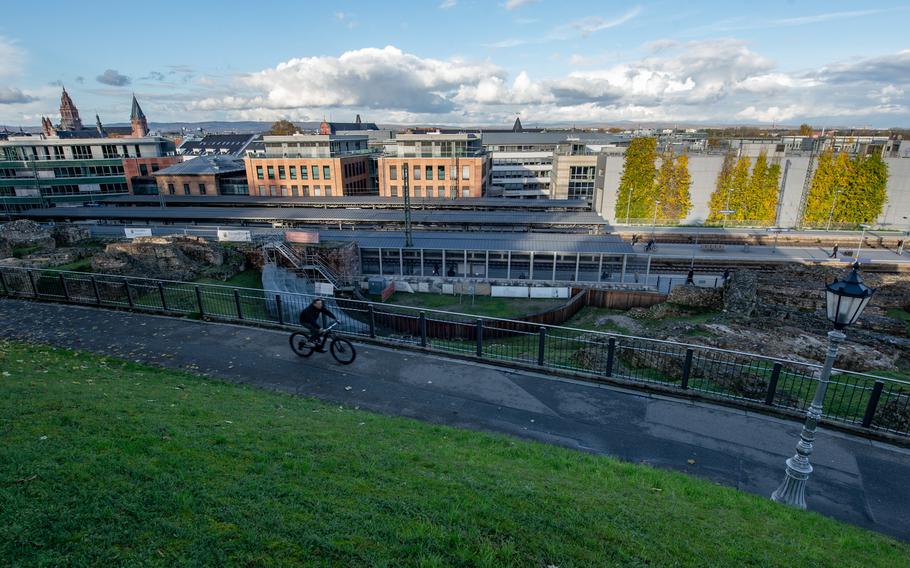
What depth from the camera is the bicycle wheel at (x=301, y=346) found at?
12.8 metres

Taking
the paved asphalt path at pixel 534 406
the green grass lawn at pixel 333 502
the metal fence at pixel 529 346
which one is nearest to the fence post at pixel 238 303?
the metal fence at pixel 529 346

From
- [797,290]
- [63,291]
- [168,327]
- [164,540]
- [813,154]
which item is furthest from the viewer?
[813,154]

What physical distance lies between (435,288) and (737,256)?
90.3ft

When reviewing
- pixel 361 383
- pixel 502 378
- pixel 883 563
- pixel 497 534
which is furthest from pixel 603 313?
pixel 497 534

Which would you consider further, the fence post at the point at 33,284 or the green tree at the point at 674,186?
the green tree at the point at 674,186

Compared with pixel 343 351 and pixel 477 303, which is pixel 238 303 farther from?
pixel 477 303

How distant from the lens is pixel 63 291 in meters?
16.6

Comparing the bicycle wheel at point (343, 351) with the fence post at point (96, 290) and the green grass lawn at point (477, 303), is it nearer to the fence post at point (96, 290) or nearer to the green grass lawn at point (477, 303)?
the fence post at point (96, 290)

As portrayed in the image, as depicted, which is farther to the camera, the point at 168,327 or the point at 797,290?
the point at 797,290

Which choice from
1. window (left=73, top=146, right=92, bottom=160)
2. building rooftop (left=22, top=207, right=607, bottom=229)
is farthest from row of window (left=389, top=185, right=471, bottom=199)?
window (left=73, top=146, right=92, bottom=160)

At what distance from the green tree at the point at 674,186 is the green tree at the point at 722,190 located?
2557 mm

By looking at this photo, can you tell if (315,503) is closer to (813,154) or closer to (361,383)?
(361,383)

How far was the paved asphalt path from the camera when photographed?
8.51m

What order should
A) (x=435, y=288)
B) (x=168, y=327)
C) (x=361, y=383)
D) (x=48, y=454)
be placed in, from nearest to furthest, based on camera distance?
(x=48, y=454) → (x=361, y=383) → (x=168, y=327) → (x=435, y=288)
